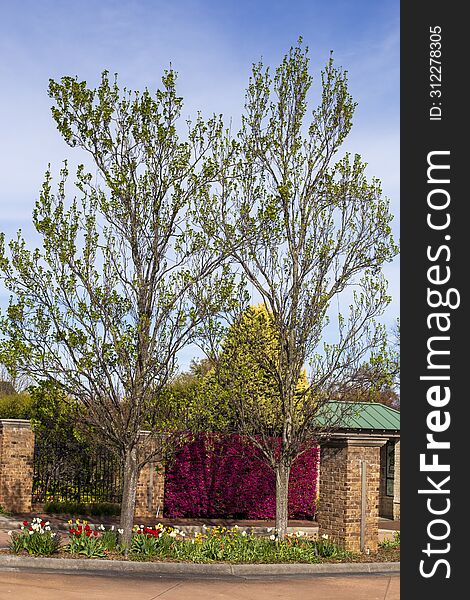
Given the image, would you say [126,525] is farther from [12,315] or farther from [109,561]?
[12,315]

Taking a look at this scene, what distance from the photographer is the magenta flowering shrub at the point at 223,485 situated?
70.0 ft

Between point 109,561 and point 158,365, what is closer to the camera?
point 109,561

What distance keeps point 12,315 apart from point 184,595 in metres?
5.18

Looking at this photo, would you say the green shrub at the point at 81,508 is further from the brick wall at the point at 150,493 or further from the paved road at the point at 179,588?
the paved road at the point at 179,588

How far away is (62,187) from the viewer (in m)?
14.2

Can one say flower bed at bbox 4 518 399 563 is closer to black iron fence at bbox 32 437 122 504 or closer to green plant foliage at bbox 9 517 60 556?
green plant foliage at bbox 9 517 60 556

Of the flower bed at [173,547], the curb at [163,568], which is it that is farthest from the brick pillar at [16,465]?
the curb at [163,568]

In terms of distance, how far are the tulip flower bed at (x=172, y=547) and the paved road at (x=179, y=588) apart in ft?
3.74

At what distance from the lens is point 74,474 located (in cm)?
2084

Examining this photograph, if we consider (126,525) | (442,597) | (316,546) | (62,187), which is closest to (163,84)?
(62,187)

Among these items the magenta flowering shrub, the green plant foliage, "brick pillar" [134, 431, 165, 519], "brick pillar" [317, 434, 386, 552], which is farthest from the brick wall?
the green plant foliage

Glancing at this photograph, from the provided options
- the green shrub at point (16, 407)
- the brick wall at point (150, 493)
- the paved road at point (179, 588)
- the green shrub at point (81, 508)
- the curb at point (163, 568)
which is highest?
the green shrub at point (16, 407)

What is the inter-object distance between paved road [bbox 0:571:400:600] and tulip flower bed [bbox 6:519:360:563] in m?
1.14

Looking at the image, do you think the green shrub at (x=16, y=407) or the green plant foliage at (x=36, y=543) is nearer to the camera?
the green plant foliage at (x=36, y=543)
